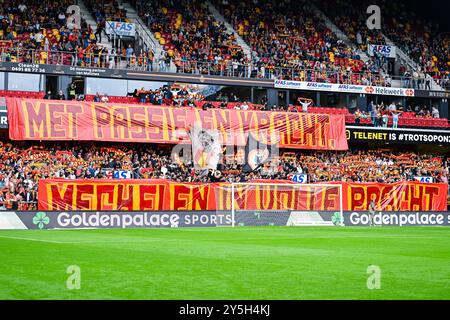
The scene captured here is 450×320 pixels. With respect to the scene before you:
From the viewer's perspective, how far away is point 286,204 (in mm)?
38312

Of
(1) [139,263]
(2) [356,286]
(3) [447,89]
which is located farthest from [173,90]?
(2) [356,286]

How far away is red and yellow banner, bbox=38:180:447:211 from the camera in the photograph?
116ft

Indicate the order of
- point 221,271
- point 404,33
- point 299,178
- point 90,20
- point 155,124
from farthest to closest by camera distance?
point 404,33 → point 90,20 → point 155,124 → point 299,178 → point 221,271

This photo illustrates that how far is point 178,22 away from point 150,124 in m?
10.7

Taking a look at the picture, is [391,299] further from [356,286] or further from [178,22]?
[178,22]

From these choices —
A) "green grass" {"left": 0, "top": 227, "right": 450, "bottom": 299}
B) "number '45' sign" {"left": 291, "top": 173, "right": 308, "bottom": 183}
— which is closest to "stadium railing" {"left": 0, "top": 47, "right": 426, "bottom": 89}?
"number '45' sign" {"left": 291, "top": 173, "right": 308, "bottom": 183}

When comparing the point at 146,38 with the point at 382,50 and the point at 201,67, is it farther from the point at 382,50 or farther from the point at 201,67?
the point at 382,50

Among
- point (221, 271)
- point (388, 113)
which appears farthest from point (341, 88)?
point (221, 271)

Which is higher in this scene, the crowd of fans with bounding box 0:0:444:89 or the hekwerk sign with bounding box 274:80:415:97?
the crowd of fans with bounding box 0:0:444:89

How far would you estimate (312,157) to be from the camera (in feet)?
161

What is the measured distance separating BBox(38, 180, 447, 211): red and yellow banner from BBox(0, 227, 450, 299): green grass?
49.8 feet

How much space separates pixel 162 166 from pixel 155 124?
10.6ft

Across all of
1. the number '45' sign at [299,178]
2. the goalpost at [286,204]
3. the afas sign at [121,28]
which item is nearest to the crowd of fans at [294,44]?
the afas sign at [121,28]

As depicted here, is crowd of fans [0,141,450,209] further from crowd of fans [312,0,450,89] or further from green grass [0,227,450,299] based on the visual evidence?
green grass [0,227,450,299]
